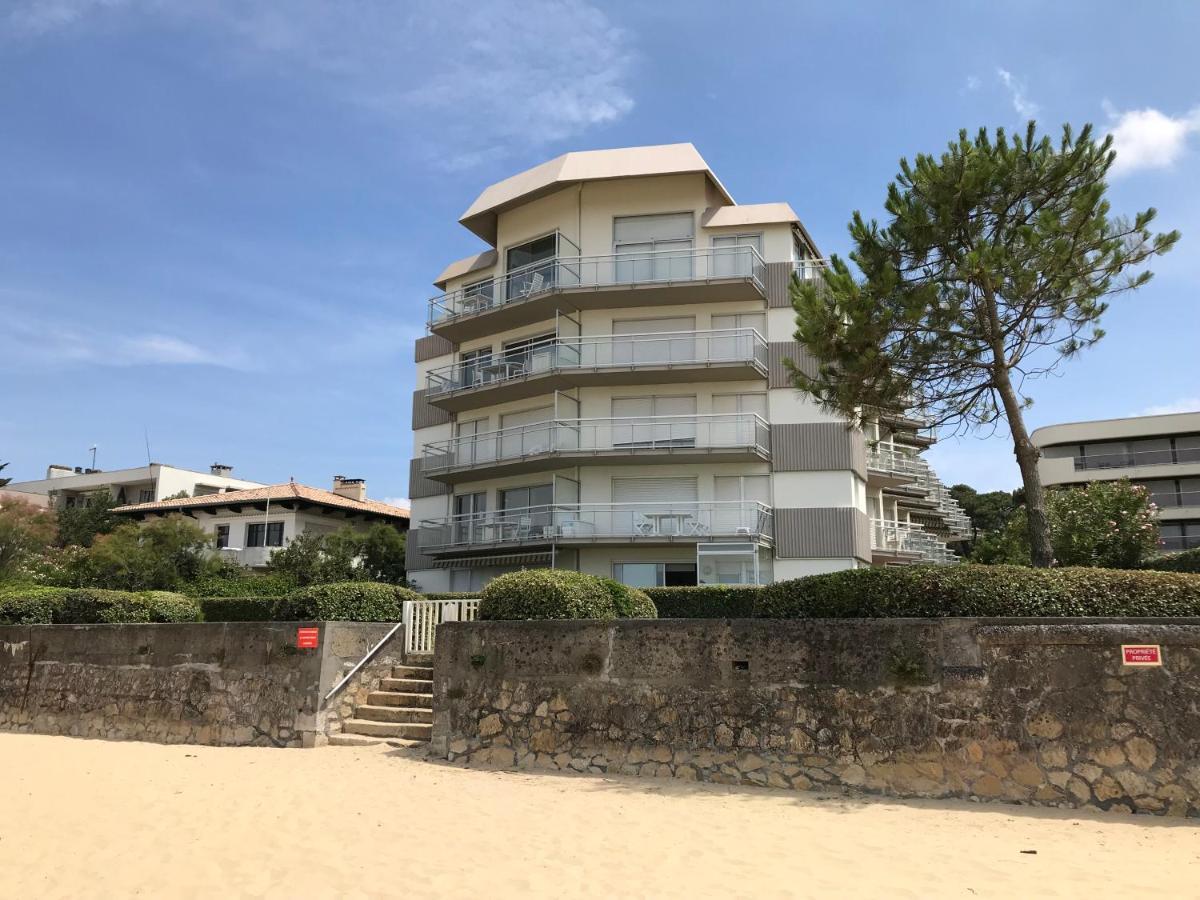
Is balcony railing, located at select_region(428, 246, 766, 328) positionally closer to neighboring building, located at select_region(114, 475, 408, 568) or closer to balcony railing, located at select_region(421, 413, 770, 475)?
balcony railing, located at select_region(421, 413, 770, 475)

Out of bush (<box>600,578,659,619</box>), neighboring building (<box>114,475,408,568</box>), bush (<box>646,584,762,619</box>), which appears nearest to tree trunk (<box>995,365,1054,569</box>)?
bush (<box>600,578,659,619</box>)

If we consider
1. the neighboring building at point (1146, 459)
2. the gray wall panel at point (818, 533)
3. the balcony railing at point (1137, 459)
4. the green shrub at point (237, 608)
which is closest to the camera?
the green shrub at point (237, 608)

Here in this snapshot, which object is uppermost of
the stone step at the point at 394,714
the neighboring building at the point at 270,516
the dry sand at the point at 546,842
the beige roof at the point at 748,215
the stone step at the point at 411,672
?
the beige roof at the point at 748,215

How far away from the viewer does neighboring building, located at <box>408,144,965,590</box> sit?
1102 inches

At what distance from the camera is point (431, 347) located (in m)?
35.3

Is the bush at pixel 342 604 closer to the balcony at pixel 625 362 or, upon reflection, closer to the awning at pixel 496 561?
the awning at pixel 496 561

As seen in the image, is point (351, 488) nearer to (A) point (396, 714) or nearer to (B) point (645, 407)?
(B) point (645, 407)

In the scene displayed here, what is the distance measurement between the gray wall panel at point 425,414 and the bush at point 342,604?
1840 cm

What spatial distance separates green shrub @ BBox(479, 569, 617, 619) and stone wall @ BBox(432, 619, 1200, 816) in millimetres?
517

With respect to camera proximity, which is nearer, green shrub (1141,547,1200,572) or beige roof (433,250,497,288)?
green shrub (1141,547,1200,572)

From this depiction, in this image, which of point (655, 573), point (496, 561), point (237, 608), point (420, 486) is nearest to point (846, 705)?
point (237, 608)

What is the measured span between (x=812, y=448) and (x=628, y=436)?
5.97 meters

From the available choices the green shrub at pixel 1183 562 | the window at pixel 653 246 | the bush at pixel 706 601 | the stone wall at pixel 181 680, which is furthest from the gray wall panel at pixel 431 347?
the green shrub at pixel 1183 562

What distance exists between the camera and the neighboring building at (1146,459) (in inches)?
2041
